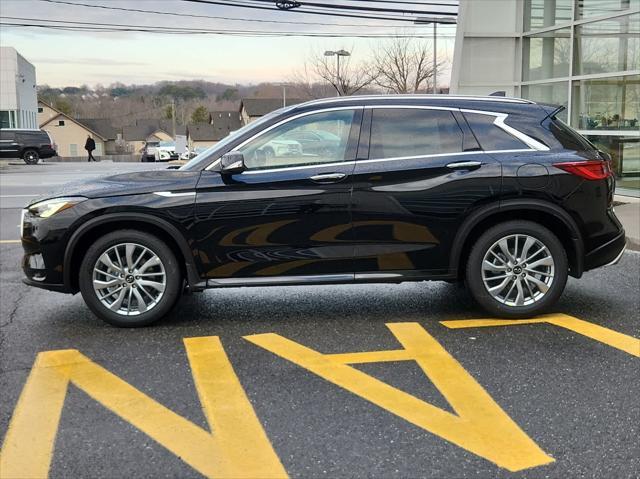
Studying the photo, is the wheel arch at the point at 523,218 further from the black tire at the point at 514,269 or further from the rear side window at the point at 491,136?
the rear side window at the point at 491,136

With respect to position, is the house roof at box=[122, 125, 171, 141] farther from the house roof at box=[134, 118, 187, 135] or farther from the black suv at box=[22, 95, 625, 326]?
the black suv at box=[22, 95, 625, 326]

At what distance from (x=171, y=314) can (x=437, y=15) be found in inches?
1030

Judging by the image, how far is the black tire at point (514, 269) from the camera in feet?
18.0

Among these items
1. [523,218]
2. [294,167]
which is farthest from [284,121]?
[523,218]

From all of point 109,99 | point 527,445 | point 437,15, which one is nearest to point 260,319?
point 527,445

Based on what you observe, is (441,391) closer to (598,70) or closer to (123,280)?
(123,280)

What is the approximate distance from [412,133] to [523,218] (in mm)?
1112

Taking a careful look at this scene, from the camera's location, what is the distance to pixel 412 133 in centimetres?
554

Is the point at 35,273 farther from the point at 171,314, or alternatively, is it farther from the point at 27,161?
the point at 27,161

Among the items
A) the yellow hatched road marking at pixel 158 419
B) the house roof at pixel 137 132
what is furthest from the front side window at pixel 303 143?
the house roof at pixel 137 132

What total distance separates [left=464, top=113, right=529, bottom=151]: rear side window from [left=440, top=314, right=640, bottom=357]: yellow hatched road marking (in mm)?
1368

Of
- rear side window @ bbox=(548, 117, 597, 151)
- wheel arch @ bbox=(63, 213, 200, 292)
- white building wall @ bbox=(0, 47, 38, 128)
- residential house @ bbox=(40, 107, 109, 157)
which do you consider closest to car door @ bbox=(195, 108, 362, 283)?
wheel arch @ bbox=(63, 213, 200, 292)

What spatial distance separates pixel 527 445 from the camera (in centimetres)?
344

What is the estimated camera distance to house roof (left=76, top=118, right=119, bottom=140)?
11338cm
